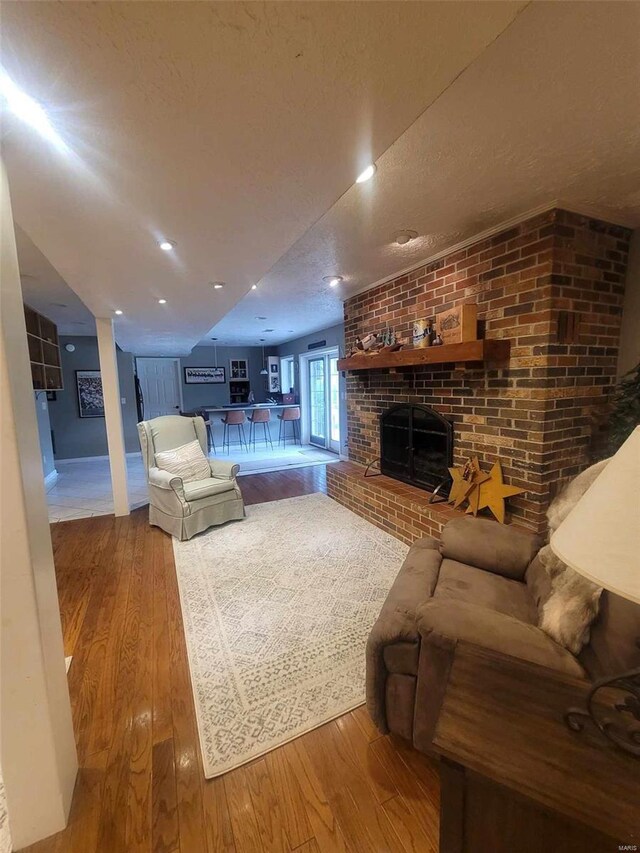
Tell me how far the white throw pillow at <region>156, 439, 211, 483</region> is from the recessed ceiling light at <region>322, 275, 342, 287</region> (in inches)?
85.4

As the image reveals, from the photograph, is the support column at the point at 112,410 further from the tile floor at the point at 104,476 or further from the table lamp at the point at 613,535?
the table lamp at the point at 613,535

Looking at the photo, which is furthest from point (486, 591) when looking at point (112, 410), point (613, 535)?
point (112, 410)

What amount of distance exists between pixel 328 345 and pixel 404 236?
386 cm

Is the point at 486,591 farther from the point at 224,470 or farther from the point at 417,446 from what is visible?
the point at 224,470

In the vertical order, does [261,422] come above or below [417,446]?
below

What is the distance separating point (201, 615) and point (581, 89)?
9.55 feet

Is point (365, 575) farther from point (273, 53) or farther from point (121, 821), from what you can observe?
point (273, 53)

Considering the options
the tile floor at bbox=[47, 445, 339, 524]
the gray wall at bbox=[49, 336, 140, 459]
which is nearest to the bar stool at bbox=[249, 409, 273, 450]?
the tile floor at bbox=[47, 445, 339, 524]

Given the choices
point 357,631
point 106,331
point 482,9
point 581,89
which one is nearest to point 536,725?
point 357,631

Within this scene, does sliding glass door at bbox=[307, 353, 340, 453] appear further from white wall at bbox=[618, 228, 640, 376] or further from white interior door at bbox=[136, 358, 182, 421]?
white wall at bbox=[618, 228, 640, 376]

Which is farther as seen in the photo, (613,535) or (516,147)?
(516,147)

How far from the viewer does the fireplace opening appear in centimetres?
284

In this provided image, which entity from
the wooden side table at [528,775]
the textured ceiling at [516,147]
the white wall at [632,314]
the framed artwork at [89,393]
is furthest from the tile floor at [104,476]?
the white wall at [632,314]

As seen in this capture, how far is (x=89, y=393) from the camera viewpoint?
6.29 metres
